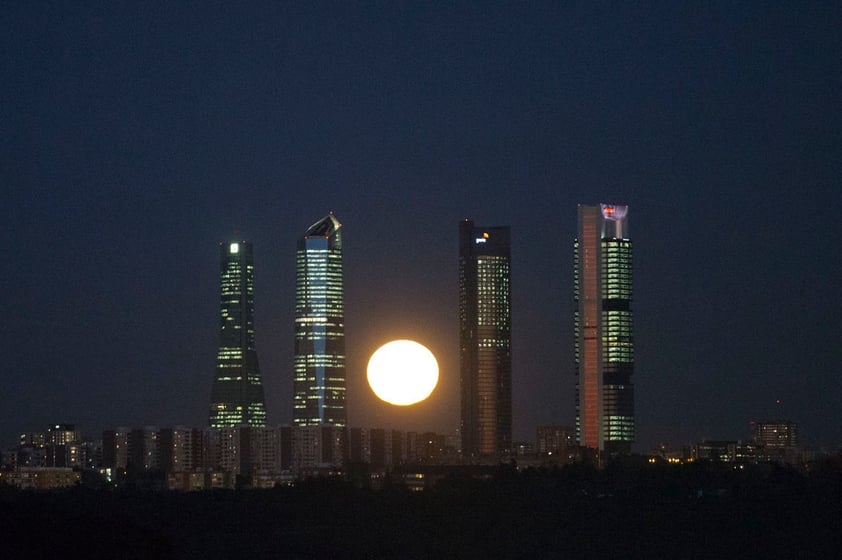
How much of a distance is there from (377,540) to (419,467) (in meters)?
85.4

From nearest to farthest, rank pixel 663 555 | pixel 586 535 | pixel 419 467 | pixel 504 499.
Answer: pixel 663 555
pixel 586 535
pixel 504 499
pixel 419 467

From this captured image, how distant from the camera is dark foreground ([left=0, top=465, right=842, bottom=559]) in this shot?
79562mm

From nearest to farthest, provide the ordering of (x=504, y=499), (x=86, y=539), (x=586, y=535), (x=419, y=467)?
1. (x=86, y=539)
2. (x=586, y=535)
3. (x=504, y=499)
4. (x=419, y=467)

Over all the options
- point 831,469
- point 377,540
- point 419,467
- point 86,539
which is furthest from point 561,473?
point 86,539

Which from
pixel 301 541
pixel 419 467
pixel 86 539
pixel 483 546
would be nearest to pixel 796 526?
pixel 483 546

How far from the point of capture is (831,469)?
135 meters

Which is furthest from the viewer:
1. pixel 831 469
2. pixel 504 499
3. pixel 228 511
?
pixel 831 469

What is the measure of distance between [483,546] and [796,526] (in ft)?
71.8

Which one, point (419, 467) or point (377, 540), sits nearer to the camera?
Result: point (377, 540)

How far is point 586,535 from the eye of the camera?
92.6m

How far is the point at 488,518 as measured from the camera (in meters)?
99.8

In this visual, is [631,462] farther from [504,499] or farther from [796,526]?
[796,526]

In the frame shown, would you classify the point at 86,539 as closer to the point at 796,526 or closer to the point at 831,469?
the point at 796,526

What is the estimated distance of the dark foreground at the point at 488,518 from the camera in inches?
3132
